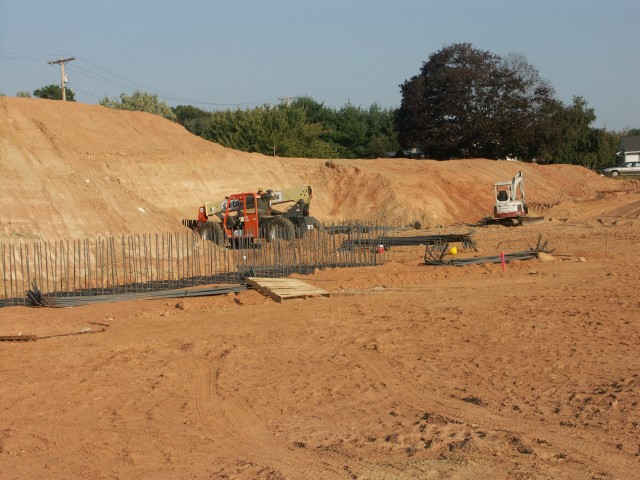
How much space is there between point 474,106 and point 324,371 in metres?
44.9

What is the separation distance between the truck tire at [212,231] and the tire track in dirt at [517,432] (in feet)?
56.2

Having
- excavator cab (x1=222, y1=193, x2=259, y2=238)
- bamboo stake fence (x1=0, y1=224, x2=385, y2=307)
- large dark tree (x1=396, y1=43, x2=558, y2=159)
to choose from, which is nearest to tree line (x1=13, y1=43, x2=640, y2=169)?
large dark tree (x1=396, y1=43, x2=558, y2=159)

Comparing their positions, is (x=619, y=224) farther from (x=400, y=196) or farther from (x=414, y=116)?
(x=414, y=116)

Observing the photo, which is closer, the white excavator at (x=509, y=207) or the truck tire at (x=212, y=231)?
the truck tire at (x=212, y=231)

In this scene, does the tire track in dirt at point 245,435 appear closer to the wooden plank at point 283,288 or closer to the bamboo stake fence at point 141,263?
the wooden plank at point 283,288

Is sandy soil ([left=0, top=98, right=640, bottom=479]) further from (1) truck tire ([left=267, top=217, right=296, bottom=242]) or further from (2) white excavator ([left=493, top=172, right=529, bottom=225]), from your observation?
(2) white excavator ([left=493, top=172, right=529, bottom=225])

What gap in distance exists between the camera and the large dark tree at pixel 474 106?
5141 centimetres

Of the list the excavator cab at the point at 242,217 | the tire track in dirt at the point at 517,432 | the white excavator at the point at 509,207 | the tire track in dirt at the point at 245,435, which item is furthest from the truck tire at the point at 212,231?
the tire track in dirt at the point at 517,432

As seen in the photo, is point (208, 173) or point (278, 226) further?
point (208, 173)

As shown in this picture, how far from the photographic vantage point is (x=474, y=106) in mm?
51844

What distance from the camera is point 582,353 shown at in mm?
9695

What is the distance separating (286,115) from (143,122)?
1814 cm

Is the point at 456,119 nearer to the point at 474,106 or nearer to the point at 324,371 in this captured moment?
the point at 474,106

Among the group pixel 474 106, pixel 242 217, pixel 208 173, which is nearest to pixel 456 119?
pixel 474 106
